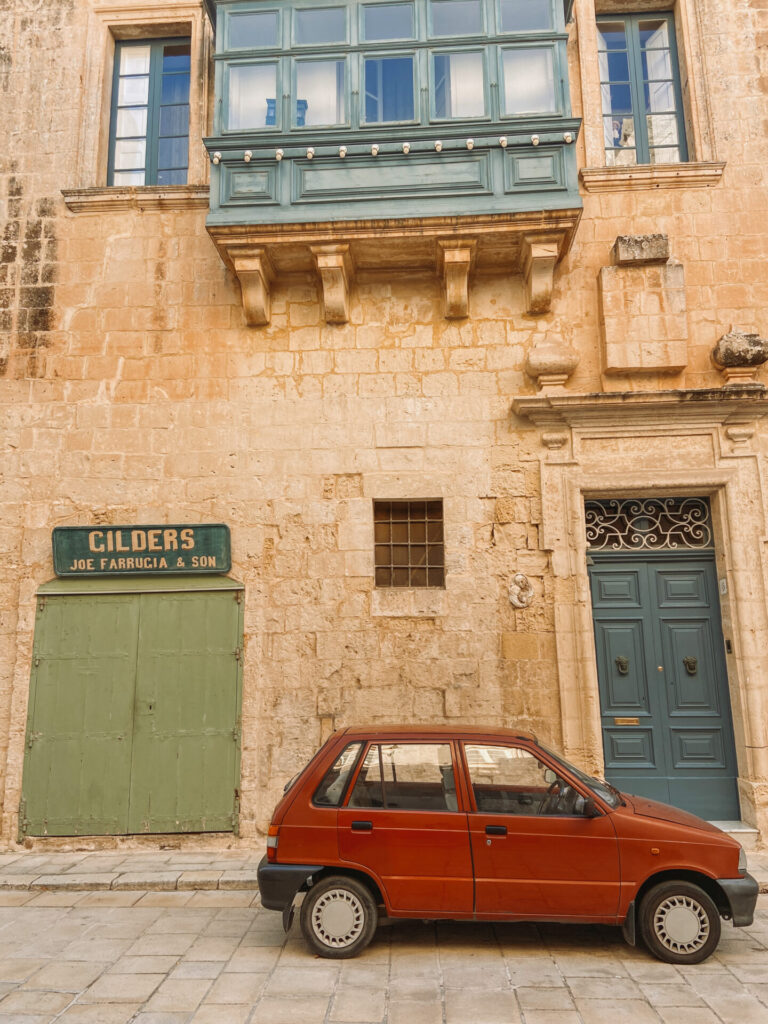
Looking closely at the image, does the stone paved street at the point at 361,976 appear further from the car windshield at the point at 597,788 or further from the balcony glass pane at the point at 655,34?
the balcony glass pane at the point at 655,34

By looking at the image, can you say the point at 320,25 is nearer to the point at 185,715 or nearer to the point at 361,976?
the point at 185,715

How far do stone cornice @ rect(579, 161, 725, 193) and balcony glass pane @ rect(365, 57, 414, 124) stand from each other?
214 cm

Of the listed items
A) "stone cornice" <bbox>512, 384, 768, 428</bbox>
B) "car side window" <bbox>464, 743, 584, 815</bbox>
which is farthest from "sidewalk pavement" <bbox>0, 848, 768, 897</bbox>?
"stone cornice" <bbox>512, 384, 768, 428</bbox>

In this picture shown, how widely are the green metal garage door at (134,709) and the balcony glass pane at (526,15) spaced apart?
6.87 meters

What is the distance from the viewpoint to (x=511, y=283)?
8328 millimetres

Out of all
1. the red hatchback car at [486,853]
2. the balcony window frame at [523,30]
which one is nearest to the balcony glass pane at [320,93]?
the balcony window frame at [523,30]

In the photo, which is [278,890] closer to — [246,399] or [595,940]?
[595,940]

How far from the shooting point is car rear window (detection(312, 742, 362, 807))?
4.77 metres

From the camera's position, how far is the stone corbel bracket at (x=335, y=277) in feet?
26.0

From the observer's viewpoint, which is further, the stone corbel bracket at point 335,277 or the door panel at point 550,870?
the stone corbel bracket at point 335,277

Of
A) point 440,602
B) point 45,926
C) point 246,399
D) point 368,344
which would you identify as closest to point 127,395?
point 246,399

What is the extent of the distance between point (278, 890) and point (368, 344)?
18.4ft

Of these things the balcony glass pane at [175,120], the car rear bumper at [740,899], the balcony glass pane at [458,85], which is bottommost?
the car rear bumper at [740,899]

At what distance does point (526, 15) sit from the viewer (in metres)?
8.14
